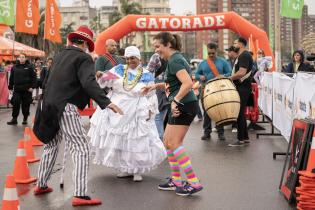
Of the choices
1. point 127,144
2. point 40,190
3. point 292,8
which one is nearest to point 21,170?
point 40,190

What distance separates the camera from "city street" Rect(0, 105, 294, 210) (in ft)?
20.6

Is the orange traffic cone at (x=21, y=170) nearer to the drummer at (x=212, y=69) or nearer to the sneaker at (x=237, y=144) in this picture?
the sneaker at (x=237, y=144)

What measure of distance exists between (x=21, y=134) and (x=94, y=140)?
227 inches

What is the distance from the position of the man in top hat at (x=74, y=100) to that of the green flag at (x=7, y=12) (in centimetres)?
1558

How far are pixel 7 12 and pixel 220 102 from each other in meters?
14.1

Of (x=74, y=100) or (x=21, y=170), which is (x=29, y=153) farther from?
(x=74, y=100)

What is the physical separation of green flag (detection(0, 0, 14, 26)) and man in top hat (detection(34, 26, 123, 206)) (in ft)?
51.1

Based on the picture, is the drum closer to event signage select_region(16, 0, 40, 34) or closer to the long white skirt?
the long white skirt

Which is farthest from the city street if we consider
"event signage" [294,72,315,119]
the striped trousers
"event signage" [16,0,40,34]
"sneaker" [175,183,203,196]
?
"event signage" [16,0,40,34]

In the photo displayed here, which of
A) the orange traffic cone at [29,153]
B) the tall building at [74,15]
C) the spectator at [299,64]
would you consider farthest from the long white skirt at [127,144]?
the tall building at [74,15]

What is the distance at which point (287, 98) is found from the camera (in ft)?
34.3

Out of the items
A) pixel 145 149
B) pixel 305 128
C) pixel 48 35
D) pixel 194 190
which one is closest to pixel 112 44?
pixel 145 149

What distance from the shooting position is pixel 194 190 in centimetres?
666

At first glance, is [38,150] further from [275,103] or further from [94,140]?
[275,103]
